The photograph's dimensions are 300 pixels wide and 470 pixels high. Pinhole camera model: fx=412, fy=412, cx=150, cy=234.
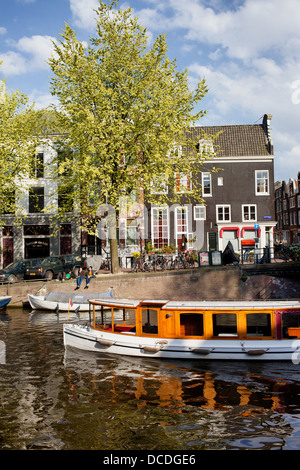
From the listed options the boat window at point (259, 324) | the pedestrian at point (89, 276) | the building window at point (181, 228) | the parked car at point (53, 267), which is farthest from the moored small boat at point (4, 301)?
the building window at point (181, 228)

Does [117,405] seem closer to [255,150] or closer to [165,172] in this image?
[165,172]

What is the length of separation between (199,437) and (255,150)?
32783mm

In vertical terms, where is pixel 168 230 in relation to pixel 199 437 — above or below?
above

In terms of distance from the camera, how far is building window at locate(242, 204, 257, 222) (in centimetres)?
3725

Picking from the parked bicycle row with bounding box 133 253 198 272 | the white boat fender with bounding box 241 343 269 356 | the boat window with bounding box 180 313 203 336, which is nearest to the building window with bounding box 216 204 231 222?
the parked bicycle row with bounding box 133 253 198 272

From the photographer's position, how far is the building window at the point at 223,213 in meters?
37.4

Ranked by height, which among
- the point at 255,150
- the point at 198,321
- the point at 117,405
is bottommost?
the point at 117,405

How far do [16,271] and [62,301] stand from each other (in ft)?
18.9

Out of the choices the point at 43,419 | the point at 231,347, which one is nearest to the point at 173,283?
the point at 231,347

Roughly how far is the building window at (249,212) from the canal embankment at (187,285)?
36.8 feet

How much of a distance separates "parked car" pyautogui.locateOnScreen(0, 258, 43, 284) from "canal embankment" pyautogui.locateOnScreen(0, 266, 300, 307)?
156 cm

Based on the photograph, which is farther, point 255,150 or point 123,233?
point 255,150

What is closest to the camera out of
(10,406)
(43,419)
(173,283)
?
(43,419)

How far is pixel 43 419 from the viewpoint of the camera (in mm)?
9695
